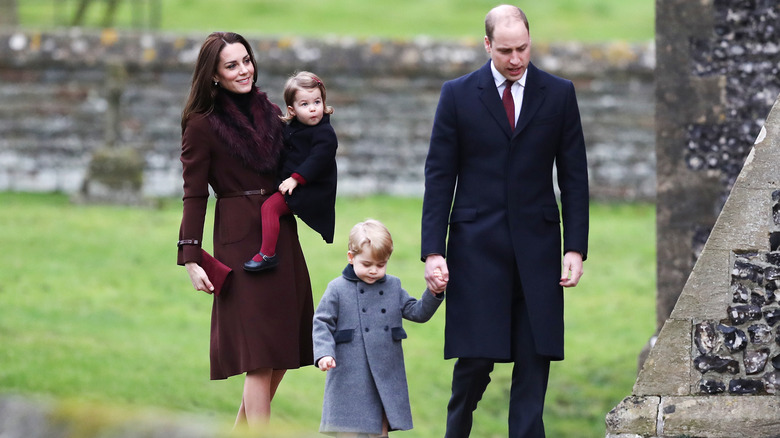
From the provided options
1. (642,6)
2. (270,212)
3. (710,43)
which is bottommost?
(270,212)

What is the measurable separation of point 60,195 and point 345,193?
294 cm

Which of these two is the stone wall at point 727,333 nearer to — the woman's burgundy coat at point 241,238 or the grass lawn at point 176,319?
the woman's burgundy coat at point 241,238

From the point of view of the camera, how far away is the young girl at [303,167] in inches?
218

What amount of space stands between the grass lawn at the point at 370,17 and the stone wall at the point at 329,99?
9581 mm

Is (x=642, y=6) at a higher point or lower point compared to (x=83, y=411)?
higher

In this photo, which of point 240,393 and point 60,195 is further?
point 60,195

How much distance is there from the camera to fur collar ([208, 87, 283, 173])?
5566 mm

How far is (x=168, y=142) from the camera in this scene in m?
14.4

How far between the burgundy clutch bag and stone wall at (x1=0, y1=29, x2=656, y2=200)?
884 cm

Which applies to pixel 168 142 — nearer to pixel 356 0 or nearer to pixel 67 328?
pixel 67 328

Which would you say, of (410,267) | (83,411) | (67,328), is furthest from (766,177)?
(410,267)

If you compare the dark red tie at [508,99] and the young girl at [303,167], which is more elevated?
the dark red tie at [508,99]

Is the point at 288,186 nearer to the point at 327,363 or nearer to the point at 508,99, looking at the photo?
the point at 327,363

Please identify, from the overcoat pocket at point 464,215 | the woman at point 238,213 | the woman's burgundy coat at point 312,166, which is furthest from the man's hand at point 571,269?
the woman at point 238,213
